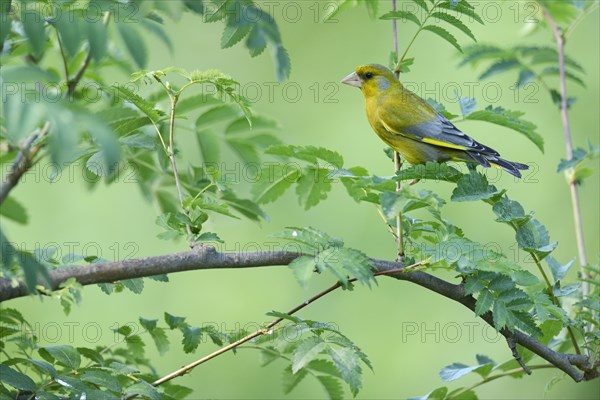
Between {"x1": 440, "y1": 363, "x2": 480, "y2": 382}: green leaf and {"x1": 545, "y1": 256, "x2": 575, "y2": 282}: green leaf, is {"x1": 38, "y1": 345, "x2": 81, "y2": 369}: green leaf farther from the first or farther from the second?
{"x1": 545, "y1": 256, "x2": 575, "y2": 282}: green leaf

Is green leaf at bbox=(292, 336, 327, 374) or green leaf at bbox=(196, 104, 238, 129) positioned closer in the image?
green leaf at bbox=(292, 336, 327, 374)

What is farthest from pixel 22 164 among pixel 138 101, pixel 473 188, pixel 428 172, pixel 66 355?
pixel 473 188

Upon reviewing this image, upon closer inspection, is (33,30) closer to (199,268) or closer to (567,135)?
(199,268)

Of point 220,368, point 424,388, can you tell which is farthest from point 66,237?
point 424,388

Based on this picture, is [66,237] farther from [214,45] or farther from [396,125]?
[396,125]

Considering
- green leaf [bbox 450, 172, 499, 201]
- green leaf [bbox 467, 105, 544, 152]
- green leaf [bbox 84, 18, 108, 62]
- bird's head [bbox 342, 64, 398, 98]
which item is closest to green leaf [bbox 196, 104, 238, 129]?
green leaf [bbox 467, 105, 544, 152]

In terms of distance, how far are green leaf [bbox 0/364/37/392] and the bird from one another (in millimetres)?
1730

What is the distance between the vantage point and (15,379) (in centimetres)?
167

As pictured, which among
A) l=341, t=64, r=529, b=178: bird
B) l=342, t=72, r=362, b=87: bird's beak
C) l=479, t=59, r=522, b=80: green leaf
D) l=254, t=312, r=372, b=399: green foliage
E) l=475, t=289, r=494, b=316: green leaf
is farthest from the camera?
l=342, t=72, r=362, b=87: bird's beak

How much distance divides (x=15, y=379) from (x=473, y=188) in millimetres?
1072

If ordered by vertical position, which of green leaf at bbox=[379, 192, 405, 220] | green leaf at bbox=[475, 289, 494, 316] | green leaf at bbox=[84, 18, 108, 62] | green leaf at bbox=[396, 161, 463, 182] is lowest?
green leaf at bbox=[475, 289, 494, 316]

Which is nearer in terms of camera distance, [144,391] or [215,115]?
[144,391]

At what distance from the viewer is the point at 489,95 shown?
210 inches

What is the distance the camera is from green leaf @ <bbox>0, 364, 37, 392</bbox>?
165 cm
